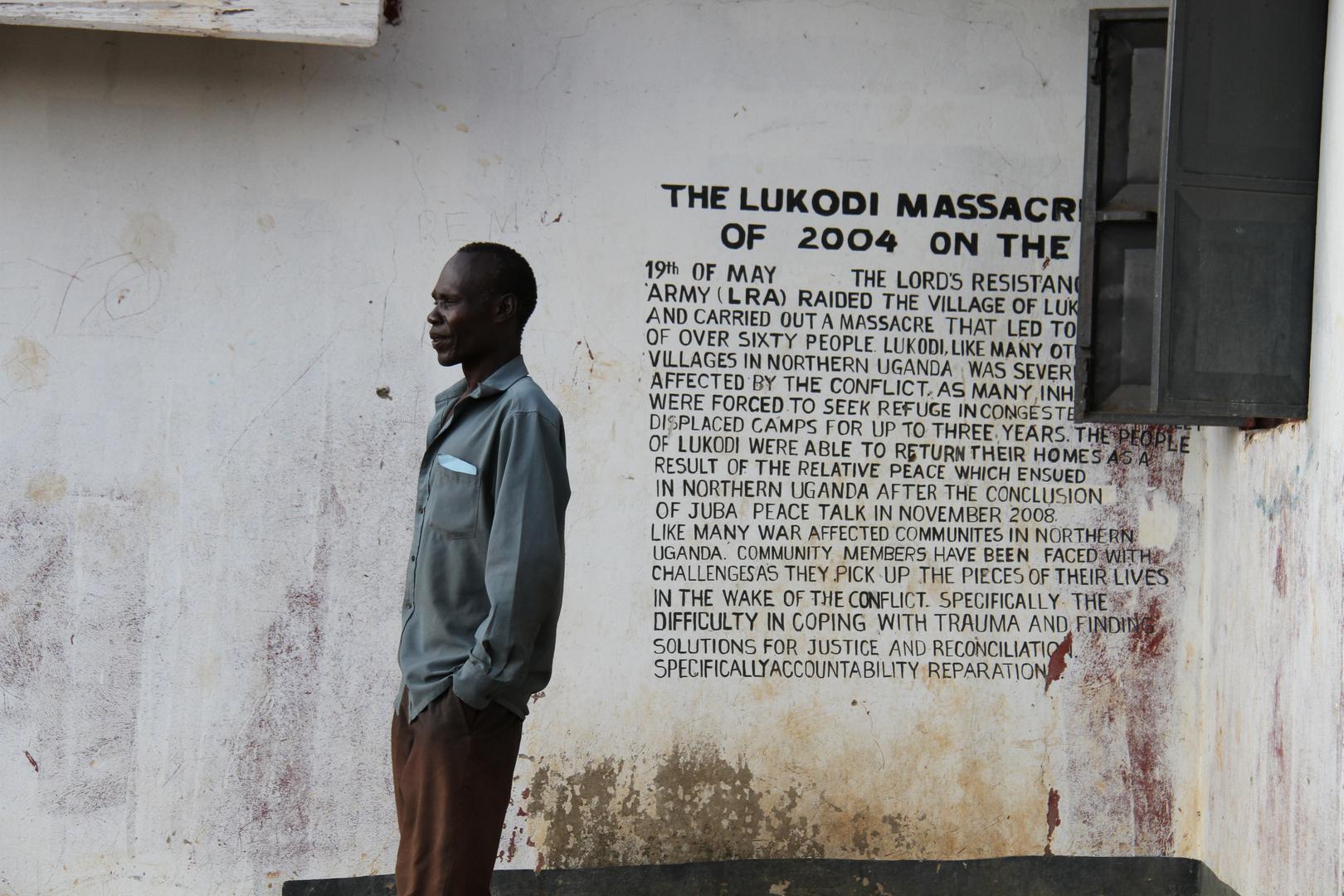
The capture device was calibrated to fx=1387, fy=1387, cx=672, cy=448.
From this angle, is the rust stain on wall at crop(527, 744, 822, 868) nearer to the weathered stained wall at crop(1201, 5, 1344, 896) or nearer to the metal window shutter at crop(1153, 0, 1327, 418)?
the weathered stained wall at crop(1201, 5, 1344, 896)

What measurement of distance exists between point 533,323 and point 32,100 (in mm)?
1870

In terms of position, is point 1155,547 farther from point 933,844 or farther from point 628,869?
point 628,869

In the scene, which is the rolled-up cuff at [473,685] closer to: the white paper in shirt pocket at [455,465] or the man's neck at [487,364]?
the white paper in shirt pocket at [455,465]

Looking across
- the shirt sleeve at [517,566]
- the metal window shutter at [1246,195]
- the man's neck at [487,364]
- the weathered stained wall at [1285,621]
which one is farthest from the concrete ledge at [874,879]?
the man's neck at [487,364]

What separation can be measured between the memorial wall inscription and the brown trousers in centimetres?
187

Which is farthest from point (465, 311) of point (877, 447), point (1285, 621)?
point (1285, 621)

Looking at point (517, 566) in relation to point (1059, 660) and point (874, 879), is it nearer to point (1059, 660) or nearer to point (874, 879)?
Answer: point (874, 879)

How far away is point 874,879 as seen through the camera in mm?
5035

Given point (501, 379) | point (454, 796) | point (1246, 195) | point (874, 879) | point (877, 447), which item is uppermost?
point (1246, 195)

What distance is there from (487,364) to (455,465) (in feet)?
0.88

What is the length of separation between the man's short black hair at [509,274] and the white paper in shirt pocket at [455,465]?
37 centimetres

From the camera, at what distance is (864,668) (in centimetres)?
503

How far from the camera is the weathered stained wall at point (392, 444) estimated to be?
4773 mm

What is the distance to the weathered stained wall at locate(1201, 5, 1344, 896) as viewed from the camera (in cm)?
405
